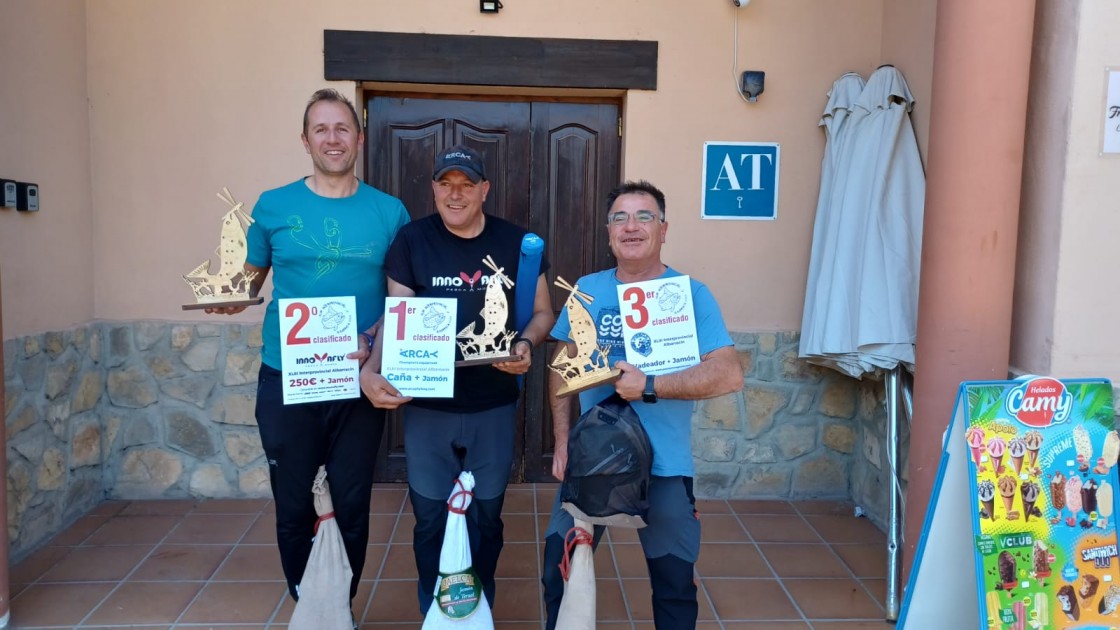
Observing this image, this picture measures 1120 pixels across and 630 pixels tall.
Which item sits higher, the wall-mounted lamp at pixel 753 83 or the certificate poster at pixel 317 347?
the wall-mounted lamp at pixel 753 83

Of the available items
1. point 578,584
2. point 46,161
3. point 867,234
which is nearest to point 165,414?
point 46,161

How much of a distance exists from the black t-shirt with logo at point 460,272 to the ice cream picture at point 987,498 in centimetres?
151

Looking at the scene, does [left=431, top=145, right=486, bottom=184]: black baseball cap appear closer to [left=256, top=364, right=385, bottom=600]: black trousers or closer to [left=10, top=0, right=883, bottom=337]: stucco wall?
[left=256, top=364, right=385, bottom=600]: black trousers

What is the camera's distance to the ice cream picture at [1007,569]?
2336 millimetres

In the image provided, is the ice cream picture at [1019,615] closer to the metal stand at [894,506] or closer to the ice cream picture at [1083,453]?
the ice cream picture at [1083,453]

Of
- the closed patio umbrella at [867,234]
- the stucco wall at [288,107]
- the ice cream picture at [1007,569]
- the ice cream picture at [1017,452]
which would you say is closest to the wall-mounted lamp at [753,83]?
the stucco wall at [288,107]

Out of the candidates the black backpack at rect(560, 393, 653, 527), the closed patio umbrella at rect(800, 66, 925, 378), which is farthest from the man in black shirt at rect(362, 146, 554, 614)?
the closed patio umbrella at rect(800, 66, 925, 378)

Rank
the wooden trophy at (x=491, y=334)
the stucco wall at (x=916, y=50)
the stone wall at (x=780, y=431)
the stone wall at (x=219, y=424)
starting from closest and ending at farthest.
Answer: the wooden trophy at (x=491, y=334), the stucco wall at (x=916, y=50), the stone wall at (x=219, y=424), the stone wall at (x=780, y=431)

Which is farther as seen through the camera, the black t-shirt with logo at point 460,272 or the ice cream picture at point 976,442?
the black t-shirt with logo at point 460,272

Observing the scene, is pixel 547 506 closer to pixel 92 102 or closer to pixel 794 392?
pixel 794 392

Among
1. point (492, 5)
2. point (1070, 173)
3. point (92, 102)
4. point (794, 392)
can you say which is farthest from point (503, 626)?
point (92, 102)

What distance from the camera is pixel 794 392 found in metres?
4.55

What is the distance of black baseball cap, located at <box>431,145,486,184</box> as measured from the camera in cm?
258

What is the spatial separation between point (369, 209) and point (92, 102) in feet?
8.08
